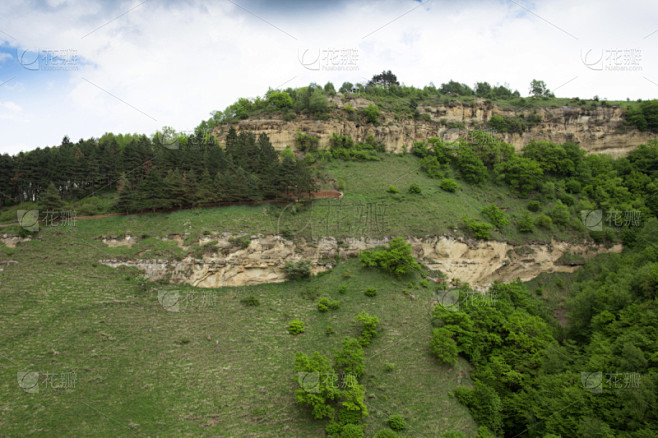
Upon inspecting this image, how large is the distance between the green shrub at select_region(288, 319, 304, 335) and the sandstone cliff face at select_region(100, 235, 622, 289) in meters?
7.16

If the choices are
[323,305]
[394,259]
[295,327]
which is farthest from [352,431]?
[394,259]

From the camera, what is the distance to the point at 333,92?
221ft

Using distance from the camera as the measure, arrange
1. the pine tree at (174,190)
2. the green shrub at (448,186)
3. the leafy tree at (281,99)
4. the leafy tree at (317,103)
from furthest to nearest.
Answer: the leafy tree at (281,99), the leafy tree at (317,103), the green shrub at (448,186), the pine tree at (174,190)

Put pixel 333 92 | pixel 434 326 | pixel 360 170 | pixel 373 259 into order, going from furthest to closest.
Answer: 1. pixel 333 92
2. pixel 360 170
3. pixel 373 259
4. pixel 434 326

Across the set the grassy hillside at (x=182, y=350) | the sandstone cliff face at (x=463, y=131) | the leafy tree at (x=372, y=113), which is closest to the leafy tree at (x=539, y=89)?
the sandstone cliff face at (x=463, y=131)

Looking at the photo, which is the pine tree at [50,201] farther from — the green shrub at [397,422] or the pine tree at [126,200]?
the green shrub at [397,422]

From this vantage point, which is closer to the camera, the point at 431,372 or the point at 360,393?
the point at 360,393

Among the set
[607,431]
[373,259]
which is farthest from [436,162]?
[607,431]

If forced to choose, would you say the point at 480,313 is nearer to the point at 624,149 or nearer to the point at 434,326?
the point at 434,326

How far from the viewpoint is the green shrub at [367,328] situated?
95.0 ft

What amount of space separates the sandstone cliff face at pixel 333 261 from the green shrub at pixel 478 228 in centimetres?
97

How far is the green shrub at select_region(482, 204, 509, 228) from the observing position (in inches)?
1770

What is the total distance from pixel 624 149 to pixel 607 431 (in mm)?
63464

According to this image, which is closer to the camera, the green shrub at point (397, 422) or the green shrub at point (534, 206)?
the green shrub at point (397, 422)
